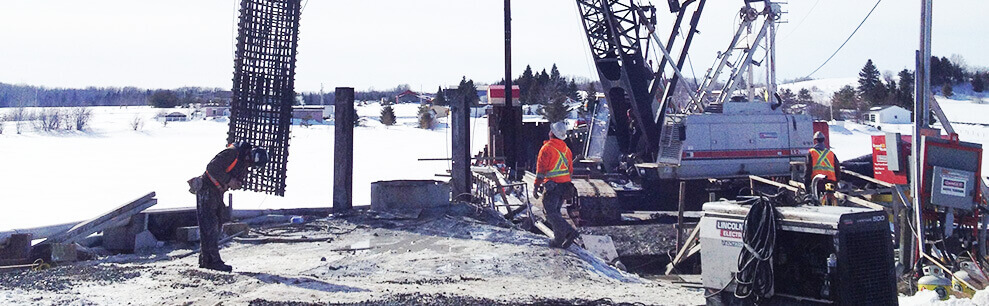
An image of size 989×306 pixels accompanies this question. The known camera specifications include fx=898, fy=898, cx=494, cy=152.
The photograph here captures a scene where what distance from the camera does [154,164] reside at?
37125 mm

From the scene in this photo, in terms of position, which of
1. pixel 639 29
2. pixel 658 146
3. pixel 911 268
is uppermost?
pixel 639 29

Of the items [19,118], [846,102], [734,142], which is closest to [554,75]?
[846,102]

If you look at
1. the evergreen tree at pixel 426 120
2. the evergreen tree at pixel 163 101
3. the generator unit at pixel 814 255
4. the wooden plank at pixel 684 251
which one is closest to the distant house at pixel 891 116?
the evergreen tree at pixel 426 120

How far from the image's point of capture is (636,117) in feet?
68.8

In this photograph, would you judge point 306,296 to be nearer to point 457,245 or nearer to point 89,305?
point 89,305

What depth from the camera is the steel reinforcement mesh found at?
52.1 ft

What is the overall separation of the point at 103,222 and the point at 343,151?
14.1ft

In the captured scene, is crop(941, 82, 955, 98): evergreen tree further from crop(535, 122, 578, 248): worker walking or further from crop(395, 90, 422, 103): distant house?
crop(535, 122, 578, 248): worker walking

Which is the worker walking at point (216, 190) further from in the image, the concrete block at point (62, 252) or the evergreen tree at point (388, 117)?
the evergreen tree at point (388, 117)

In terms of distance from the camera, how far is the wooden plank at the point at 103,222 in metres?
11.2

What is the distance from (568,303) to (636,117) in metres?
13.6

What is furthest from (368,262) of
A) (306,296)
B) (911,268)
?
(911,268)

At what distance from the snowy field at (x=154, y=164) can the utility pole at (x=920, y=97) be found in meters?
11.8

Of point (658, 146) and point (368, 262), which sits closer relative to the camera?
point (368, 262)
